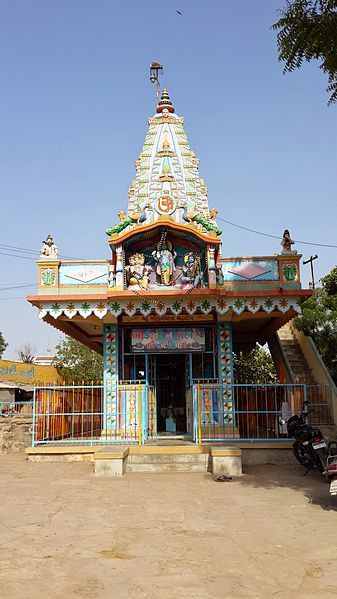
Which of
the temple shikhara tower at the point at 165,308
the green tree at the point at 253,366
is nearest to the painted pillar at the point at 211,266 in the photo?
the temple shikhara tower at the point at 165,308

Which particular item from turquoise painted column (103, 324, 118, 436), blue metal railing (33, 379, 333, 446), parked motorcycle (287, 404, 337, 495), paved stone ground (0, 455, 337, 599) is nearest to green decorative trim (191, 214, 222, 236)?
turquoise painted column (103, 324, 118, 436)

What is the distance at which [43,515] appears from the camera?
23.2ft

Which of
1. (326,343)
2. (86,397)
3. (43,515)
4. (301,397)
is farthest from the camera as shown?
(326,343)

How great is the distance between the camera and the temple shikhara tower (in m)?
13.8

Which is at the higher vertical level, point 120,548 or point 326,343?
point 326,343

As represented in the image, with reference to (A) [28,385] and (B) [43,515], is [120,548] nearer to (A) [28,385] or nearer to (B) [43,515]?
(B) [43,515]

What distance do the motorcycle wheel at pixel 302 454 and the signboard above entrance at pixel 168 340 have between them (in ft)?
15.6

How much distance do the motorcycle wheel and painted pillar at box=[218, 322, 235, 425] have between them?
3243 mm

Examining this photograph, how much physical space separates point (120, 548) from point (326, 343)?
12.9 meters

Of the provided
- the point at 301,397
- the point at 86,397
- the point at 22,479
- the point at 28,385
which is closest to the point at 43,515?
the point at 22,479

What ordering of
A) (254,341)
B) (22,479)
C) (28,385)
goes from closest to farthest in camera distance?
(22,479) < (254,341) < (28,385)

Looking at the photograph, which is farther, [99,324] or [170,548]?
[99,324]

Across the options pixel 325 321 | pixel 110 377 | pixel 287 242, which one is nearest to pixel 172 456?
pixel 110 377

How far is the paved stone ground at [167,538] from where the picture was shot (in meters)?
4.43
